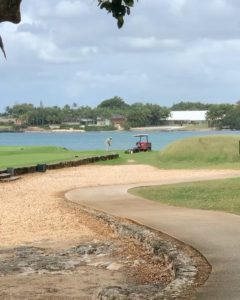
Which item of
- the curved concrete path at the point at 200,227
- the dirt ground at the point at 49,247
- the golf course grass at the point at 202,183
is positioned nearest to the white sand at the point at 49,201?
the dirt ground at the point at 49,247

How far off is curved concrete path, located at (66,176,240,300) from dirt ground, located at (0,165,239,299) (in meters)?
0.89

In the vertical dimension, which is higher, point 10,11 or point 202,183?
point 10,11

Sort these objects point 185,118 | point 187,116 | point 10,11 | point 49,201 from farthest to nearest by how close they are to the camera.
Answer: point 187,116 < point 185,118 < point 49,201 < point 10,11

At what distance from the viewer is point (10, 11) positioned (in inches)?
215

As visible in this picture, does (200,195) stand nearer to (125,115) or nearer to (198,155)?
(198,155)

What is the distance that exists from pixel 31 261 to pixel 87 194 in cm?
971

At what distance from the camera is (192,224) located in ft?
38.9

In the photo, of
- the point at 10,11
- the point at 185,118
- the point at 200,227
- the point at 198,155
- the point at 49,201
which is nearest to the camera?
the point at 10,11

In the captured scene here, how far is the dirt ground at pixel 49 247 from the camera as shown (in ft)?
27.1

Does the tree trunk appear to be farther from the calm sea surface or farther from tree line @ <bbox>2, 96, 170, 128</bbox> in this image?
tree line @ <bbox>2, 96, 170, 128</bbox>

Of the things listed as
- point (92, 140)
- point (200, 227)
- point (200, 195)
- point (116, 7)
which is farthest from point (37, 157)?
point (92, 140)

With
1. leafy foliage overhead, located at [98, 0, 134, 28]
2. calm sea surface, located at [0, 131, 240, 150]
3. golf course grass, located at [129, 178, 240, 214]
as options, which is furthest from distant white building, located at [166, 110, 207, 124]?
leafy foliage overhead, located at [98, 0, 134, 28]

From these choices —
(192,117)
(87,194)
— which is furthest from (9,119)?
(87,194)

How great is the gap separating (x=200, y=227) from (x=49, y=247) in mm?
2765
